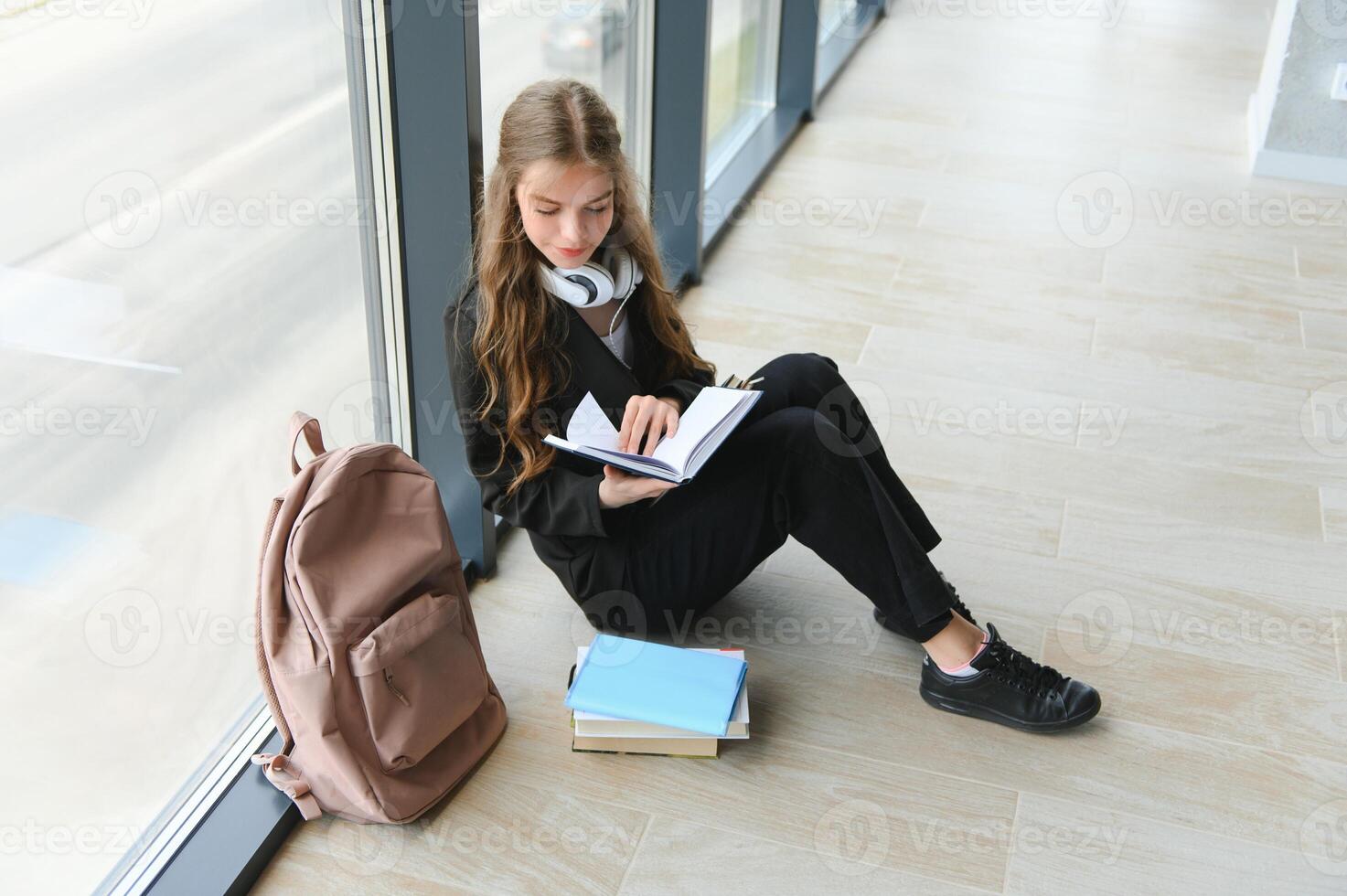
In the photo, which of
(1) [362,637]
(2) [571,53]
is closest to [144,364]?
(1) [362,637]

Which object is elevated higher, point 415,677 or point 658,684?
point 415,677

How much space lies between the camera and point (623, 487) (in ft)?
5.69

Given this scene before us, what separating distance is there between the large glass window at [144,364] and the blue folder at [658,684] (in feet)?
1.56

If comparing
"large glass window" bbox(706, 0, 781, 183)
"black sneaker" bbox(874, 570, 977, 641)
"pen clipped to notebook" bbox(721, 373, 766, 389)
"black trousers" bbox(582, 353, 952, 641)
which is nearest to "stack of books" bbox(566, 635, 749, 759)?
"black trousers" bbox(582, 353, 952, 641)

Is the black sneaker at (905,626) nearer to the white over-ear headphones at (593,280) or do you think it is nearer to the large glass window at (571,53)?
the white over-ear headphones at (593,280)

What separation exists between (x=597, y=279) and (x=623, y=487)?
291mm

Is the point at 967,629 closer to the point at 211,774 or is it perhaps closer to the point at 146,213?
the point at 211,774

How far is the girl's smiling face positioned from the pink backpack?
35 centimetres

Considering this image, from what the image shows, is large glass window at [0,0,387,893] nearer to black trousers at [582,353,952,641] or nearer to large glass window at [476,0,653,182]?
large glass window at [476,0,653,182]

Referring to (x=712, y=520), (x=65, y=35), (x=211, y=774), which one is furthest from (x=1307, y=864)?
(x=65, y=35)

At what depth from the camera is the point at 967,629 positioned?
188 centimetres

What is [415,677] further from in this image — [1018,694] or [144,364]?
[1018,694]

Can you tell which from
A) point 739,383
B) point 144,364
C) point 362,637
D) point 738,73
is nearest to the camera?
point 144,364

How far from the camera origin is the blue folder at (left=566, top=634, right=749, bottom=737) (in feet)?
5.81
